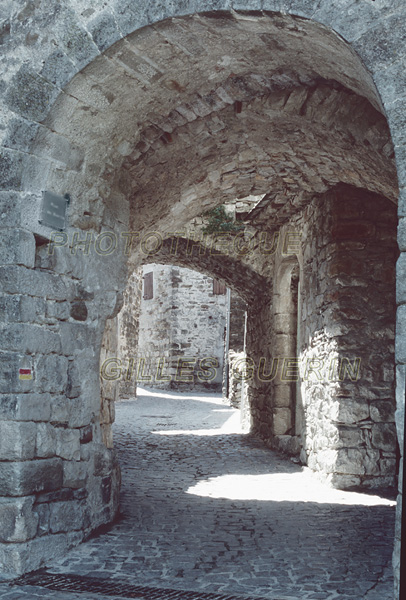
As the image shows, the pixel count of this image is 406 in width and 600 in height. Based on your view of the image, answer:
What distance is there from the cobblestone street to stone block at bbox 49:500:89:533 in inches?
5.3

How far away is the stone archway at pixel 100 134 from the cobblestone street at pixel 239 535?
0.37 m

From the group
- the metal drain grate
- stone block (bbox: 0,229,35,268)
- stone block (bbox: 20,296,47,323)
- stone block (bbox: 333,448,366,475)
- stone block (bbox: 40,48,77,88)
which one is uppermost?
stone block (bbox: 40,48,77,88)

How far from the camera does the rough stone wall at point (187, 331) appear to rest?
19734 mm

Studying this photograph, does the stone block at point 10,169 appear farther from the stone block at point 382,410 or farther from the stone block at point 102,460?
the stone block at point 382,410

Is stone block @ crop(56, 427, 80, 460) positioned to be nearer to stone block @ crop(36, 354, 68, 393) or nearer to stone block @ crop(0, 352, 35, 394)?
stone block @ crop(36, 354, 68, 393)

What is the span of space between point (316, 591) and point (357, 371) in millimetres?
3052

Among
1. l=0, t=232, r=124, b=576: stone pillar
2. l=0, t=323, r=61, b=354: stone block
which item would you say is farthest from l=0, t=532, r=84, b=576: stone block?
l=0, t=323, r=61, b=354: stone block

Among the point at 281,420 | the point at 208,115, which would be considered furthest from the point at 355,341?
the point at 208,115

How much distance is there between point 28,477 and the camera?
336 cm

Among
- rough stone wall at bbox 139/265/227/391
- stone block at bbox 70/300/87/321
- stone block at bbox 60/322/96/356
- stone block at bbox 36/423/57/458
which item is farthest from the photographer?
rough stone wall at bbox 139/265/227/391

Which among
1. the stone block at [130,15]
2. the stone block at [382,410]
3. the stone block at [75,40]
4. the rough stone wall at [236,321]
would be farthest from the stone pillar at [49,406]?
the rough stone wall at [236,321]

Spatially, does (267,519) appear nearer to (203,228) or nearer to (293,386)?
(293,386)

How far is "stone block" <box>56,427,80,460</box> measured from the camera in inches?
143

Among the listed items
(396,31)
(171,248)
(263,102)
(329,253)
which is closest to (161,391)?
(171,248)
